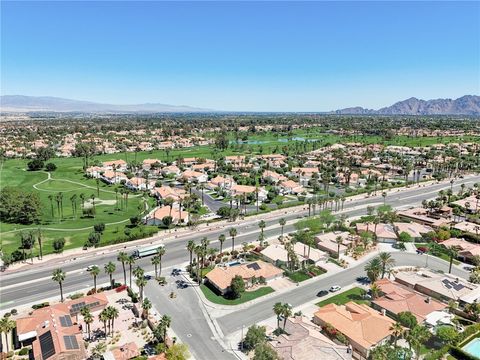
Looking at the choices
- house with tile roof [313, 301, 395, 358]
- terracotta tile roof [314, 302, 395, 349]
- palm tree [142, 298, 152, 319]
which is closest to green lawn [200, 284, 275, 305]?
palm tree [142, 298, 152, 319]

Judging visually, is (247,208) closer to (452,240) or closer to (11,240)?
(452,240)

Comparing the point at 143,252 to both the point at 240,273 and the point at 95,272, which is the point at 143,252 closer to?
the point at 95,272

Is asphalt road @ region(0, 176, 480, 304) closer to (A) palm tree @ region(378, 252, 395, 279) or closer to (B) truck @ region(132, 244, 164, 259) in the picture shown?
(B) truck @ region(132, 244, 164, 259)

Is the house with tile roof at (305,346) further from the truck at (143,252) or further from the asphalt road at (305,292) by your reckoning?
the truck at (143,252)

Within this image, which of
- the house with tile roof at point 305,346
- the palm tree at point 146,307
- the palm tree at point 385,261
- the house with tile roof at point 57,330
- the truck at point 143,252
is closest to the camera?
the house with tile roof at point 305,346

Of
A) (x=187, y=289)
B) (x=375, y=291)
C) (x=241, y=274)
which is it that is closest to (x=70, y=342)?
(x=187, y=289)

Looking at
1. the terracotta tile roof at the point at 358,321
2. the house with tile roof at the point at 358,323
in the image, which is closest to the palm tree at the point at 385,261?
the terracotta tile roof at the point at 358,321

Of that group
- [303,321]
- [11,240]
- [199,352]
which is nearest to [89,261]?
[11,240]
